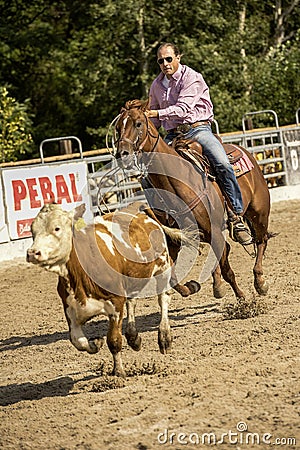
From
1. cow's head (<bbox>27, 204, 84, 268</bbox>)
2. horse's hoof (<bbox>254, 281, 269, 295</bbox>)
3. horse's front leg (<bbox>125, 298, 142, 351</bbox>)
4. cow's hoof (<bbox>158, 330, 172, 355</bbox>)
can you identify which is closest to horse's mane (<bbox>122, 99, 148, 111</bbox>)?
cow's head (<bbox>27, 204, 84, 268</bbox>)

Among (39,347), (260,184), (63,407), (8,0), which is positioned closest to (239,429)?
(63,407)

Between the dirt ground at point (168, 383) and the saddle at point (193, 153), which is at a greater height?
the saddle at point (193, 153)

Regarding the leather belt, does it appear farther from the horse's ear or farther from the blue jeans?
the horse's ear

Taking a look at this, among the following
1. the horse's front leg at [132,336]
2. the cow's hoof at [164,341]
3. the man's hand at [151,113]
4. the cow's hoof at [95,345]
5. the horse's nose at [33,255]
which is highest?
the man's hand at [151,113]

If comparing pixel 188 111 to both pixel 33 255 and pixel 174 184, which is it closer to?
pixel 174 184

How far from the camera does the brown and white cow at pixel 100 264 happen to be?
5.84 metres

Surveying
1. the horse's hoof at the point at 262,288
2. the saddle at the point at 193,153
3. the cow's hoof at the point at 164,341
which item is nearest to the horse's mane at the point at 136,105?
the saddle at the point at 193,153

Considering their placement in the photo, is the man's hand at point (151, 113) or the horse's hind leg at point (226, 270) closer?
the man's hand at point (151, 113)

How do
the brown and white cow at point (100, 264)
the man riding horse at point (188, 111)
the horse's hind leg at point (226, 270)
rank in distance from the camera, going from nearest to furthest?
the brown and white cow at point (100, 264) → the man riding horse at point (188, 111) → the horse's hind leg at point (226, 270)

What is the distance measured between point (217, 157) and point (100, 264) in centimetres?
236

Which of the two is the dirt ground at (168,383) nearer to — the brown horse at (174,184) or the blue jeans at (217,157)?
the brown horse at (174,184)

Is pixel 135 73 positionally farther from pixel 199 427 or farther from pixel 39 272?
pixel 199 427

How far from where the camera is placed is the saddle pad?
874cm

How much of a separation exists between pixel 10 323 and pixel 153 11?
19980mm
